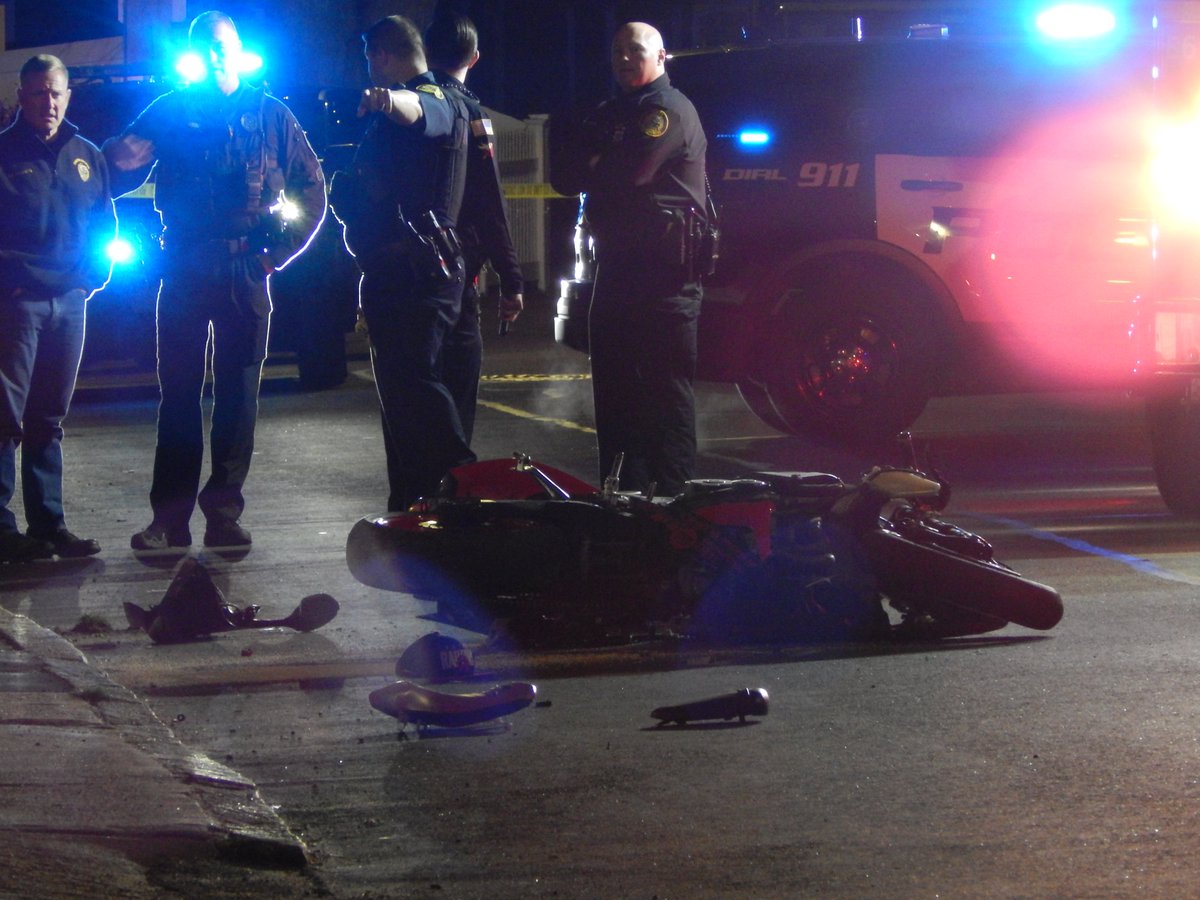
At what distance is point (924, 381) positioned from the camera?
9727 millimetres

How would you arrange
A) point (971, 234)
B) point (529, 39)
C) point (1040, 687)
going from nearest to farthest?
point (1040, 687) → point (971, 234) → point (529, 39)

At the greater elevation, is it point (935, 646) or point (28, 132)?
point (28, 132)

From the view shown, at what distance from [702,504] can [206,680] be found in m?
1.43

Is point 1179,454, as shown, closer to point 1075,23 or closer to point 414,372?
point 1075,23

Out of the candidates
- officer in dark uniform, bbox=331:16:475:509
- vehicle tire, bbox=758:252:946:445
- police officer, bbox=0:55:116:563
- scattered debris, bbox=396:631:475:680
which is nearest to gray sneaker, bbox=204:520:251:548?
police officer, bbox=0:55:116:563

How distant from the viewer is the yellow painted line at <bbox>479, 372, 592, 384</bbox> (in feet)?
48.2

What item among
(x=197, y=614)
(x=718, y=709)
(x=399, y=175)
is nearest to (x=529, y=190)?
(x=399, y=175)

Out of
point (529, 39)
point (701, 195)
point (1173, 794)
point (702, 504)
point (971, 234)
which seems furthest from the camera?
point (529, 39)

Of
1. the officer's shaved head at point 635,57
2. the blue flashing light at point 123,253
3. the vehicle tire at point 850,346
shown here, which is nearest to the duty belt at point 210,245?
the officer's shaved head at point 635,57

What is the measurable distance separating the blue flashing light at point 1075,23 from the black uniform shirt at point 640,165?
3567 mm

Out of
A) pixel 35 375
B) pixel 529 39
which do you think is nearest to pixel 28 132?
pixel 35 375

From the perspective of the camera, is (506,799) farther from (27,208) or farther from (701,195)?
(27,208)

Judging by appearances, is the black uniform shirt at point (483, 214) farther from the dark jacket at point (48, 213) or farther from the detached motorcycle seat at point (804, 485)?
the detached motorcycle seat at point (804, 485)

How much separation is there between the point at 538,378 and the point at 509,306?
7560mm
